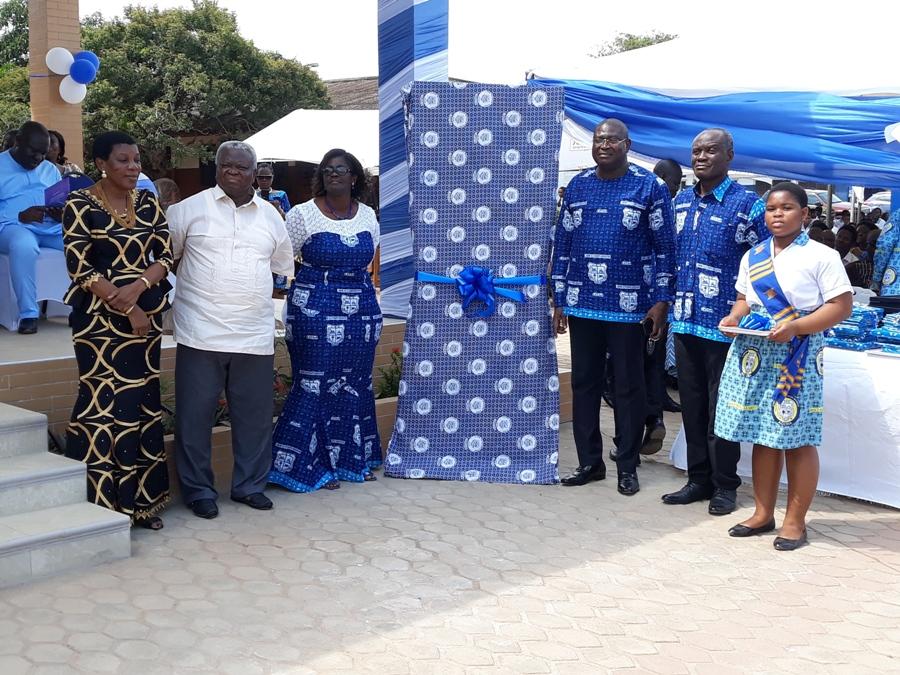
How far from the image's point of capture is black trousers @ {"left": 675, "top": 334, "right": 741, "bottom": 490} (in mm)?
5355

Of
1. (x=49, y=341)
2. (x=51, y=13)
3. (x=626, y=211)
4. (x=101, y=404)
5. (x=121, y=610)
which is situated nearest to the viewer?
(x=121, y=610)

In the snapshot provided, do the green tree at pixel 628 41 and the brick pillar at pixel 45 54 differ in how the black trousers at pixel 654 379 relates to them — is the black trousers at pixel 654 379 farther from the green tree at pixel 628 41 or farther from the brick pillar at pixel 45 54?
the green tree at pixel 628 41

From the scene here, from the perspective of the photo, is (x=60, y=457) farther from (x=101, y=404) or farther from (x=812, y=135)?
(x=812, y=135)

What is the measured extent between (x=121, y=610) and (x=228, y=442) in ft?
6.06

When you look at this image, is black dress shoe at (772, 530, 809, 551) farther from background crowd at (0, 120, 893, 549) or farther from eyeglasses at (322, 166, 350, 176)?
eyeglasses at (322, 166, 350, 176)

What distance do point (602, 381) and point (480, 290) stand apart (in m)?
0.87

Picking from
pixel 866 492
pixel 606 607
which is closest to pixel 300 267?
pixel 606 607

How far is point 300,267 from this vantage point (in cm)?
551

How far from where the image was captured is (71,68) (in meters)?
11.0

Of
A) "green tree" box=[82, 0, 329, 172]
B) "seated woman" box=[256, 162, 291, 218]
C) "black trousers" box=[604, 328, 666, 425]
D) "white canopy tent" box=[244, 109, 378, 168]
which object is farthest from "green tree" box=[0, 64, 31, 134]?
"black trousers" box=[604, 328, 666, 425]

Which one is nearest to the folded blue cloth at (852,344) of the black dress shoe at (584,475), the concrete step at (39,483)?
the black dress shoe at (584,475)

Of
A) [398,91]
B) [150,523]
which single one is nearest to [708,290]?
[150,523]

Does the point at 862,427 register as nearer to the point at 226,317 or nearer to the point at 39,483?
the point at 226,317

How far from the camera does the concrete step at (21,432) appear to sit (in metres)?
4.78
